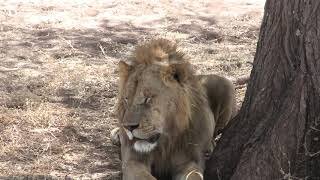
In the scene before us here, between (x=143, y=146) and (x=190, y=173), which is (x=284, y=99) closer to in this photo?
(x=190, y=173)

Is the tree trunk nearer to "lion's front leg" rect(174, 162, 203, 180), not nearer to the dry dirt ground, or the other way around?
"lion's front leg" rect(174, 162, 203, 180)

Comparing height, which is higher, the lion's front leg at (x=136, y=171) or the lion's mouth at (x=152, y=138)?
the lion's mouth at (x=152, y=138)

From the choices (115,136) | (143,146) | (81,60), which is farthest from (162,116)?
(81,60)

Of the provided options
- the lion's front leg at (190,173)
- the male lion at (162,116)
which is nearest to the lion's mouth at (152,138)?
the male lion at (162,116)

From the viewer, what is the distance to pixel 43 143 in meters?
5.64

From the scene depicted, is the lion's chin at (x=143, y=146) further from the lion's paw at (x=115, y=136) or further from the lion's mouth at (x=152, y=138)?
the lion's paw at (x=115, y=136)

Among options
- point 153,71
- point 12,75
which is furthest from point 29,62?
point 153,71

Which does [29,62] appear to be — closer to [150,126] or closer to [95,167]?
[95,167]

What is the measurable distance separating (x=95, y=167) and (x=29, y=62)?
359 centimetres

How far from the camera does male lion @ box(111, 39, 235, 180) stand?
173 inches

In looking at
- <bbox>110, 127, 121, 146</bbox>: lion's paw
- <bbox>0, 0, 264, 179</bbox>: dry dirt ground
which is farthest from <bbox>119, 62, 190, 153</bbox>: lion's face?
<bbox>110, 127, 121, 146</bbox>: lion's paw

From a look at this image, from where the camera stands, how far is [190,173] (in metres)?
4.57

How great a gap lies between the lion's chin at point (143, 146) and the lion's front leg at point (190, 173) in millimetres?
314

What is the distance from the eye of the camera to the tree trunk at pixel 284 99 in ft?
13.1
